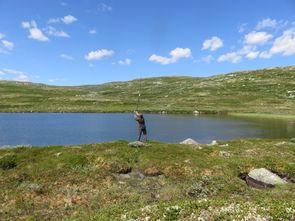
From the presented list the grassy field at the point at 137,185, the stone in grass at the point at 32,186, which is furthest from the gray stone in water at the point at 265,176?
the stone in grass at the point at 32,186

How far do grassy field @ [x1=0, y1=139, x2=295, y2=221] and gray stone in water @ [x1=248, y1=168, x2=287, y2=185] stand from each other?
0.88 metres

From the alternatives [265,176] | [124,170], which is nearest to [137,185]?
[124,170]

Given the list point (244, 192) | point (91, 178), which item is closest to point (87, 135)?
point (91, 178)

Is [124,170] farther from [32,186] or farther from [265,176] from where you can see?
[265,176]

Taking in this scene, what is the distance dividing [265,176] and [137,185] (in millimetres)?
10163

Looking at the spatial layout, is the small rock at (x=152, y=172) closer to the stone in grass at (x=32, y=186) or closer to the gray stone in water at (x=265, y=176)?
the gray stone in water at (x=265, y=176)

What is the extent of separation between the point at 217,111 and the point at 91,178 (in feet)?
414

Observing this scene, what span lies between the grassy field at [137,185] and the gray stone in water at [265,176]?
2.90 feet

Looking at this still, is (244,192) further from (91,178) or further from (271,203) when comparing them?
(91,178)

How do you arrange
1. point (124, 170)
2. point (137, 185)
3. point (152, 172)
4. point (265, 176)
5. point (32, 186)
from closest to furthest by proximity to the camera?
point (32, 186) → point (137, 185) → point (265, 176) → point (152, 172) → point (124, 170)

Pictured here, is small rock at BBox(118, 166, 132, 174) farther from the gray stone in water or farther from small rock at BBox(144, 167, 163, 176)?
the gray stone in water

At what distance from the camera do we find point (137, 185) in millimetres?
26797

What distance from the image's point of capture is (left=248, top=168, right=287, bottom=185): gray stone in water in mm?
26250

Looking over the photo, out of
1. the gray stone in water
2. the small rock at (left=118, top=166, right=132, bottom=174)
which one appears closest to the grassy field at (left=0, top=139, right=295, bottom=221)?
the small rock at (left=118, top=166, right=132, bottom=174)
